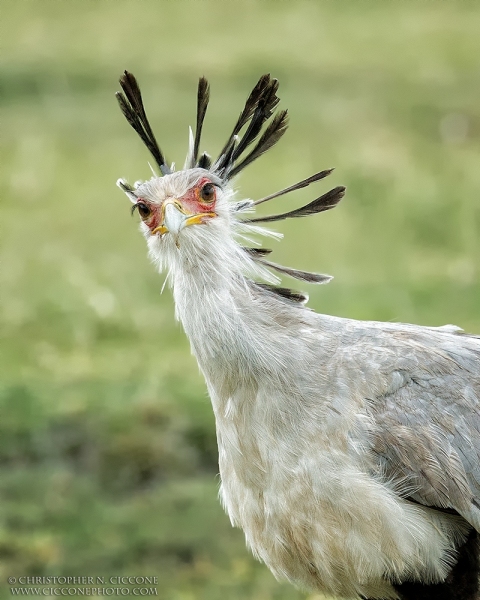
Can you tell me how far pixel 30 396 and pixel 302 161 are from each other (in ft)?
18.7

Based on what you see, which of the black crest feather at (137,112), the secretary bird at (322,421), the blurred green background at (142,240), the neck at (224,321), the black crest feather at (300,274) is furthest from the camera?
the blurred green background at (142,240)

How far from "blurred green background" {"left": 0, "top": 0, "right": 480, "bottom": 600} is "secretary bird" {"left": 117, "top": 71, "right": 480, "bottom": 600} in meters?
1.92

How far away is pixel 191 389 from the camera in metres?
8.08

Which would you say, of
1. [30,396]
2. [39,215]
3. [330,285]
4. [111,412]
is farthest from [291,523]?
[39,215]

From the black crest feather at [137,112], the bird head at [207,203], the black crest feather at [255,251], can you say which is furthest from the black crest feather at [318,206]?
the black crest feather at [137,112]

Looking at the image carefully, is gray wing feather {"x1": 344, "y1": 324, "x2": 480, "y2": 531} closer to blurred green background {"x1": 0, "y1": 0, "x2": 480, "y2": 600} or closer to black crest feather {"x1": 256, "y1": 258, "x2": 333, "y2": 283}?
black crest feather {"x1": 256, "y1": 258, "x2": 333, "y2": 283}

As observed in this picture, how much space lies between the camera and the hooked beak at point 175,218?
4145mm

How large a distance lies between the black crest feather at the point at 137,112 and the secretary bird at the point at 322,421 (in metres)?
0.34

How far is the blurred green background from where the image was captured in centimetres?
689

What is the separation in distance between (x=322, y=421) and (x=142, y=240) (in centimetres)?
745

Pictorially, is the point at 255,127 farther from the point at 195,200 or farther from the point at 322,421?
the point at 322,421

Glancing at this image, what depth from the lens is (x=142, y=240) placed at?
11391 millimetres

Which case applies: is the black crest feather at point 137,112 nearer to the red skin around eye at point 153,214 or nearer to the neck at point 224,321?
the red skin around eye at point 153,214

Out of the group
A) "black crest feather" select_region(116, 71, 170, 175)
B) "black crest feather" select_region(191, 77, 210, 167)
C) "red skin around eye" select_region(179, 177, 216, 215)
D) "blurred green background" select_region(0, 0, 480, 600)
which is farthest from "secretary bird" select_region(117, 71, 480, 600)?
"blurred green background" select_region(0, 0, 480, 600)
